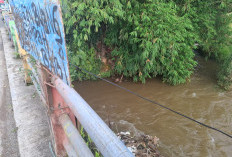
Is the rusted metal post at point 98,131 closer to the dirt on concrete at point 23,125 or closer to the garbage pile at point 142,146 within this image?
the dirt on concrete at point 23,125

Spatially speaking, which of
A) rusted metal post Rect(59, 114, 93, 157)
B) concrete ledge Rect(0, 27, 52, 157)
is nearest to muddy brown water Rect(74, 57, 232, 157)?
concrete ledge Rect(0, 27, 52, 157)

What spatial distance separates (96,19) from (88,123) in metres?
4.35

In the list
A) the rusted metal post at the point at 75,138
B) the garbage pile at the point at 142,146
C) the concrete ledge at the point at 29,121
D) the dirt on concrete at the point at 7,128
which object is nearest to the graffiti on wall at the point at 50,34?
the rusted metal post at the point at 75,138

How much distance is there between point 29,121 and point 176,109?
4.29 meters

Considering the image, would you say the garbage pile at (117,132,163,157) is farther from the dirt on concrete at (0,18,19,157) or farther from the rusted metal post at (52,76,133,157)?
the rusted metal post at (52,76,133,157)

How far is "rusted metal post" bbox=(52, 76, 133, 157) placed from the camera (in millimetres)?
799

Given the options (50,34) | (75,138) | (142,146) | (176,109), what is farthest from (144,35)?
(75,138)

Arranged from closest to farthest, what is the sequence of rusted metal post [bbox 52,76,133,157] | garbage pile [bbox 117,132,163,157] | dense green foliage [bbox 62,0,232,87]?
rusted metal post [bbox 52,76,133,157]
garbage pile [bbox 117,132,163,157]
dense green foliage [bbox 62,0,232,87]

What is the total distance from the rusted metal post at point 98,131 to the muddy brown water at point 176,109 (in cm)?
349

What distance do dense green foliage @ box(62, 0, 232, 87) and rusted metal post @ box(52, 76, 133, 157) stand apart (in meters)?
3.98

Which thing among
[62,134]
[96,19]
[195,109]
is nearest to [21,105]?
[62,134]

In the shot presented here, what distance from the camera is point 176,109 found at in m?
5.66

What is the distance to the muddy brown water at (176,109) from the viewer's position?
436cm

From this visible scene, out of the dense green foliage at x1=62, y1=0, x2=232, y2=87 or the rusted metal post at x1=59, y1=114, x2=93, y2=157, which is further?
the dense green foliage at x1=62, y1=0, x2=232, y2=87
